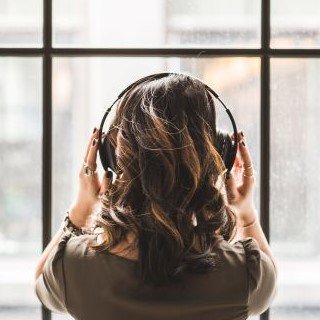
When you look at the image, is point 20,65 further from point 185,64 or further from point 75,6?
point 185,64

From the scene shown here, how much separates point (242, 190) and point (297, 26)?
0.61 metres

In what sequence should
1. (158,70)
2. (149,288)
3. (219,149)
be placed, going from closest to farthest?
1. (149,288)
2. (219,149)
3. (158,70)

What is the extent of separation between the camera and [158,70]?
150 centimetres

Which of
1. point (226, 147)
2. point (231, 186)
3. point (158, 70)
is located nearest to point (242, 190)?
point (231, 186)

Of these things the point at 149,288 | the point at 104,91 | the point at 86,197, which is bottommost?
the point at 149,288

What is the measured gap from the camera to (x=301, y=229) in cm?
152

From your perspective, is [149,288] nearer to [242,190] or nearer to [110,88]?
[242,190]

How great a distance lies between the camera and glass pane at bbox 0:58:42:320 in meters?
1.52

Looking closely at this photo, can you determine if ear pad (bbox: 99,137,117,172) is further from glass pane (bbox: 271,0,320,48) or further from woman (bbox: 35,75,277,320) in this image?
glass pane (bbox: 271,0,320,48)

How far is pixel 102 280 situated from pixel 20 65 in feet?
2.70

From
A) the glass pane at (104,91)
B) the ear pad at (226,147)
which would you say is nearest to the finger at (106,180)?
the ear pad at (226,147)

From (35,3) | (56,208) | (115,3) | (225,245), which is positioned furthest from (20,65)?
(225,245)

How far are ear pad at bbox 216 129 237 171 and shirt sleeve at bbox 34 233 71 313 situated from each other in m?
0.35

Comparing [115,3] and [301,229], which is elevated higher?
[115,3]
